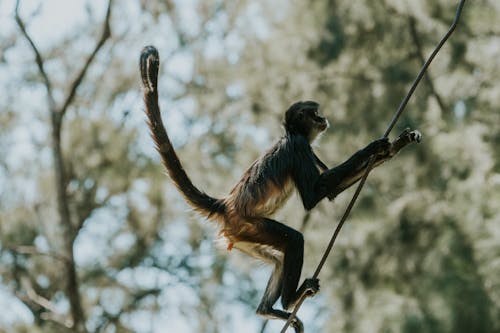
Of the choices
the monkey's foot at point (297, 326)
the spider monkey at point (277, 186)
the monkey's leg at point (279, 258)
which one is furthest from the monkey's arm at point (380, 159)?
the monkey's foot at point (297, 326)

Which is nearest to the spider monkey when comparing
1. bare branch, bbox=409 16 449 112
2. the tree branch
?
bare branch, bbox=409 16 449 112

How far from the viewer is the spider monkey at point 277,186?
4.51 m

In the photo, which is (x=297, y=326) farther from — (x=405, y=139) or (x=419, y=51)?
(x=419, y=51)

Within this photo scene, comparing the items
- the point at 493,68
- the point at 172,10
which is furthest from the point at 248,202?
the point at 172,10

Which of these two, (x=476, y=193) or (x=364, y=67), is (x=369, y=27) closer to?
(x=364, y=67)

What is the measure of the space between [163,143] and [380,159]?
141 cm

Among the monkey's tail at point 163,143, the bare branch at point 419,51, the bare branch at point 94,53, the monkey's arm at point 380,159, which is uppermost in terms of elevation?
the bare branch at point 419,51

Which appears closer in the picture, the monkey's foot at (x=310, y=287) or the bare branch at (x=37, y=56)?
the monkey's foot at (x=310, y=287)

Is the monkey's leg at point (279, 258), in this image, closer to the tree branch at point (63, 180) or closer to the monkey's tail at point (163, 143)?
the monkey's tail at point (163, 143)

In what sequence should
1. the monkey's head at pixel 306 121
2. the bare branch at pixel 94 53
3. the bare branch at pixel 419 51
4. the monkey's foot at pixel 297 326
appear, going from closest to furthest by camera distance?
the monkey's foot at pixel 297 326 < the monkey's head at pixel 306 121 < the bare branch at pixel 419 51 < the bare branch at pixel 94 53

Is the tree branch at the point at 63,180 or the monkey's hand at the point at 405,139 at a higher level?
the tree branch at the point at 63,180

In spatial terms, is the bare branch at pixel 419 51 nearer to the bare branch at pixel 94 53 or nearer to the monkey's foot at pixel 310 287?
the bare branch at pixel 94 53

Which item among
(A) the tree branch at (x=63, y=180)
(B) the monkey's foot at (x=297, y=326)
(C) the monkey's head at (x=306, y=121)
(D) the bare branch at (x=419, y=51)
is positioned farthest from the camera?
(A) the tree branch at (x=63, y=180)

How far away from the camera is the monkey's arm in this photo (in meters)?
4.32
